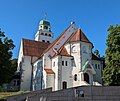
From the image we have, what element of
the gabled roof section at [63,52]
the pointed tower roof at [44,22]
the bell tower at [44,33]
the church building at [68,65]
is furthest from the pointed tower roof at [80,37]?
the pointed tower roof at [44,22]

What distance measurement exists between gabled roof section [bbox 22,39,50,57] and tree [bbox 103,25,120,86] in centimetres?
2154

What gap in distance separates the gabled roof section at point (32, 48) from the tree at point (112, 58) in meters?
21.5

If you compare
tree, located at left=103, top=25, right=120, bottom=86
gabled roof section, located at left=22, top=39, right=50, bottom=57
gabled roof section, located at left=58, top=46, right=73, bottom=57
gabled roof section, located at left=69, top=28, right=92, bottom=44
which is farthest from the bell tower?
tree, located at left=103, top=25, right=120, bottom=86

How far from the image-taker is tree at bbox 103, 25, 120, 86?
86.6 ft

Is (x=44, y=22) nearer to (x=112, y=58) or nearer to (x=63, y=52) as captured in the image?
(x=63, y=52)

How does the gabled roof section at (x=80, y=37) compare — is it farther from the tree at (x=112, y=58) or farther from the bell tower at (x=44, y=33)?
the bell tower at (x=44, y=33)

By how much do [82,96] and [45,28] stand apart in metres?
47.4

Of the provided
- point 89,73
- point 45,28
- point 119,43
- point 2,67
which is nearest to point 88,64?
point 89,73

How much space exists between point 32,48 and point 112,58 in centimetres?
2477

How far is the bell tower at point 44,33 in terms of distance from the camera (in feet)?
197

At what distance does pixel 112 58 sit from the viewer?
2716cm

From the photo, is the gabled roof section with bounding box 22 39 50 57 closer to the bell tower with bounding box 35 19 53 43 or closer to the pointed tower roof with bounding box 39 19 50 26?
the bell tower with bounding box 35 19 53 43

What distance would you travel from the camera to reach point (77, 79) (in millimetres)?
34562

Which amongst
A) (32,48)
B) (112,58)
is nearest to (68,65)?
Answer: (112,58)
